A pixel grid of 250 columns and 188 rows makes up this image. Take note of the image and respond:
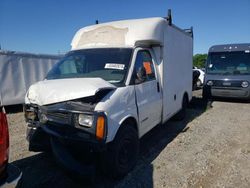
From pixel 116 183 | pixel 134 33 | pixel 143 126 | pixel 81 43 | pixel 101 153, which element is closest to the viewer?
pixel 101 153

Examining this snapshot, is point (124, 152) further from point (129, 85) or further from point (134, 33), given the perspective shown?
point (134, 33)

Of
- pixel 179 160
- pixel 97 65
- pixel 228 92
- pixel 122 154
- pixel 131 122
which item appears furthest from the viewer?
pixel 228 92

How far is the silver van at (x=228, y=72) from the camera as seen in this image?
10.9m

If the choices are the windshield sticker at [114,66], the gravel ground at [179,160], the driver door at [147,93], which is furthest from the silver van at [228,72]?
the windshield sticker at [114,66]

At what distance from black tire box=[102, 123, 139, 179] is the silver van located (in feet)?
26.9

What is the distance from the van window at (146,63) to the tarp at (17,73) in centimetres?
745

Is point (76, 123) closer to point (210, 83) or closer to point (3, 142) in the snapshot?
point (3, 142)

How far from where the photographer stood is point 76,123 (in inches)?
129

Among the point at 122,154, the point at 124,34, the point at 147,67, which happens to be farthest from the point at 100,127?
the point at 124,34

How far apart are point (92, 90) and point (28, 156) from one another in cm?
252

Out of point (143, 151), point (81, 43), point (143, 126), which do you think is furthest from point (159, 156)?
point (81, 43)

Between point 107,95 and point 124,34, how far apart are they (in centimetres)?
190

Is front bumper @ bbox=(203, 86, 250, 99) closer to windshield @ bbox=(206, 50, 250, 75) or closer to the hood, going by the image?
windshield @ bbox=(206, 50, 250, 75)

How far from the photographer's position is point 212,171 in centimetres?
423
